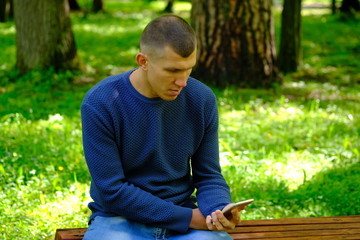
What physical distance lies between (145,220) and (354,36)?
12986 mm

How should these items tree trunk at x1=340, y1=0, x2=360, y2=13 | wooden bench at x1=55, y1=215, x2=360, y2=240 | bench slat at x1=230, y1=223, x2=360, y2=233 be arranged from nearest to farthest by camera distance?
wooden bench at x1=55, y1=215, x2=360, y2=240
bench slat at x1=230, y1=223, x2=360, y2=233
tree trunk at x1=340, y1=0, x2=360, y2=13

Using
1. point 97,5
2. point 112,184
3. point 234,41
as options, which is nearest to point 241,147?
point 234,41

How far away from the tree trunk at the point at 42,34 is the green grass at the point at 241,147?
0.75ft

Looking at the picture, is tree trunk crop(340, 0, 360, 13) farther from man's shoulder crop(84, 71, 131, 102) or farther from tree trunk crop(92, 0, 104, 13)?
man's shoulder crop(84, 71, 131, 102)

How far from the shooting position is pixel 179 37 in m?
2.85

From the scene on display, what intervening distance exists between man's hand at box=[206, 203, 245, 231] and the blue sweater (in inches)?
3.1

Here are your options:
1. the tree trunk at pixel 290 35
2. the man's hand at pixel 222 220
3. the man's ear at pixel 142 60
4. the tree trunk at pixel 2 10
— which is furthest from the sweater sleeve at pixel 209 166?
the tree trunk at pixel 2 10

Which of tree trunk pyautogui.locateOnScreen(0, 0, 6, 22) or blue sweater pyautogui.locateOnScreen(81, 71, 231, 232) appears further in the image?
tree trunk pyautogui.locateOnScreen(0, 0, 6, 22)

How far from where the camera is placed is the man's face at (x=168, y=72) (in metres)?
2.85

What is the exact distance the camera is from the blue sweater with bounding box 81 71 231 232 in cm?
296

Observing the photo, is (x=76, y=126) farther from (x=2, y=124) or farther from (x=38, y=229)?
(x=38, y=229)

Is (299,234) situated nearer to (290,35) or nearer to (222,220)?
(222,220)

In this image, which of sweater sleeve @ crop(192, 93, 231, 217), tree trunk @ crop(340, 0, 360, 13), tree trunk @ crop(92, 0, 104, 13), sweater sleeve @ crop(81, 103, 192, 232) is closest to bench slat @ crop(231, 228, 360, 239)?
sweater sleeve @ crop(192, 93, 231, 217)

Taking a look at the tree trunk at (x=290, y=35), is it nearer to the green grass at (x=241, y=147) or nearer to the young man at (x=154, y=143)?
the green grass at (x=241, y=147)
